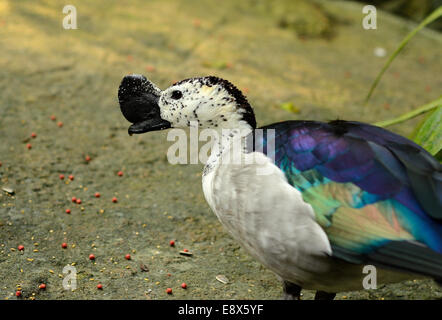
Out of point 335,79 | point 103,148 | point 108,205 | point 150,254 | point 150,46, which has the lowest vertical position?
point 150,254

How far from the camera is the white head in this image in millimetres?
2209

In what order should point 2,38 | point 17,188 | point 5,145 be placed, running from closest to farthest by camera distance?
1. point 17,188
2. point 5,145
3. point 2,38

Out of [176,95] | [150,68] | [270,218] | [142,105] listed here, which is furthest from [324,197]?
[150,68]

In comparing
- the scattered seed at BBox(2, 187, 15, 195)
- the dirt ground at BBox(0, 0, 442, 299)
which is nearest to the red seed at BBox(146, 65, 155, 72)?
the dirt ground at BBox(0, 0, 442, 299)

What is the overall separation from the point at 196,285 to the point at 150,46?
3.13m

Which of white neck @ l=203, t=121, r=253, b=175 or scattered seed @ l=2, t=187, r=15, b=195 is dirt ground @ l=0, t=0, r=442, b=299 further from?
white neck @ l=203, t=121, r=253, b=175

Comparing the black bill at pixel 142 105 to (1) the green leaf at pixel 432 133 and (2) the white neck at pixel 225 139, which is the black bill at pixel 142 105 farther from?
(1) the green leaf at pixel 432 133

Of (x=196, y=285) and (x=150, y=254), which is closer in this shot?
(x=196, y=285)

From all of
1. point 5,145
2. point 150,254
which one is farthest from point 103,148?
point 150,254

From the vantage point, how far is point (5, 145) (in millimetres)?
3570

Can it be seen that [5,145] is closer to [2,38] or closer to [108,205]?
[108,205]

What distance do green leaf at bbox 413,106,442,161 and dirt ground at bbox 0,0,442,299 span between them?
73 centimetres

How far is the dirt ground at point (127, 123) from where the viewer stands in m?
2.68
